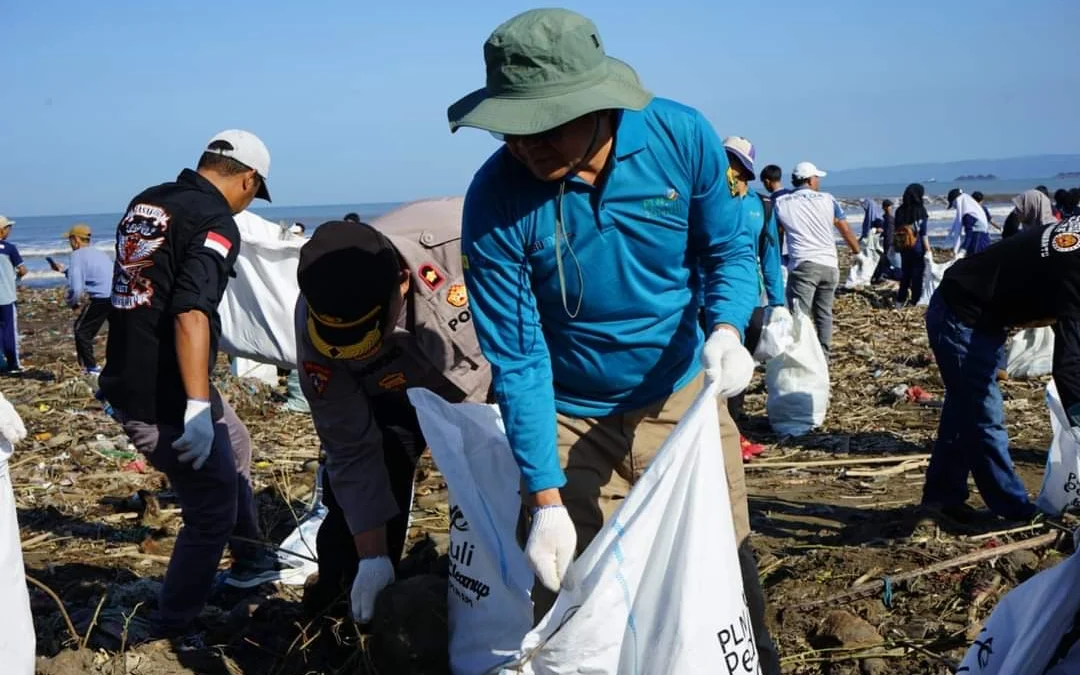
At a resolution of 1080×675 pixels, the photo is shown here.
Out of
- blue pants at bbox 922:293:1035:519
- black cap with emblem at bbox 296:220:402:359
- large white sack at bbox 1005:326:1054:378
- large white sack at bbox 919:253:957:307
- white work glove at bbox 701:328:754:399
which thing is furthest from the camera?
large white sack at bbox 919:253:957:307

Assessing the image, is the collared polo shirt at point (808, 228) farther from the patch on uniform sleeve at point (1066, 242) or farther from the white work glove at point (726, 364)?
the white work glove at point (726, 364)


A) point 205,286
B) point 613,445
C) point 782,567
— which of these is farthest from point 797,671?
point 205,286

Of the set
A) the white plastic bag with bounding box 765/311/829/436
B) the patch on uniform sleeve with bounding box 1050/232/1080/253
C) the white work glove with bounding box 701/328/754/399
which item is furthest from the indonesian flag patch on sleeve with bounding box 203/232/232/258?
the white plastic bag with bounding box 765/311/829/436

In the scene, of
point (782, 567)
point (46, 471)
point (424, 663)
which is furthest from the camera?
point (46, 471)

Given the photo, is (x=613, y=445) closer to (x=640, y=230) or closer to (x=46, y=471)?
(x=640, y=230)

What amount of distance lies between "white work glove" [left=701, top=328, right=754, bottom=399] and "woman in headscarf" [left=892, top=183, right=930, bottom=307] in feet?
38.8

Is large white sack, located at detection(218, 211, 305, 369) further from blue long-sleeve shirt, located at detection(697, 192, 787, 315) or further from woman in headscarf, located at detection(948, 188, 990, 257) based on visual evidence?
woman in headscarf, located at detection(948, 188, 990, 257)

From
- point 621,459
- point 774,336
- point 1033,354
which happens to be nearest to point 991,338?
point 774,336

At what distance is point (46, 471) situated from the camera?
688 cm

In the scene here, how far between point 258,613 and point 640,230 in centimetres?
267

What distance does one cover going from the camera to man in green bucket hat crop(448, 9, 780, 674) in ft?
7.80

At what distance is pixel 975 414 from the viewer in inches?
185

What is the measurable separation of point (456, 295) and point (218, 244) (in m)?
1.27

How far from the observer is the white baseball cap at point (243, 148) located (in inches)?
168
